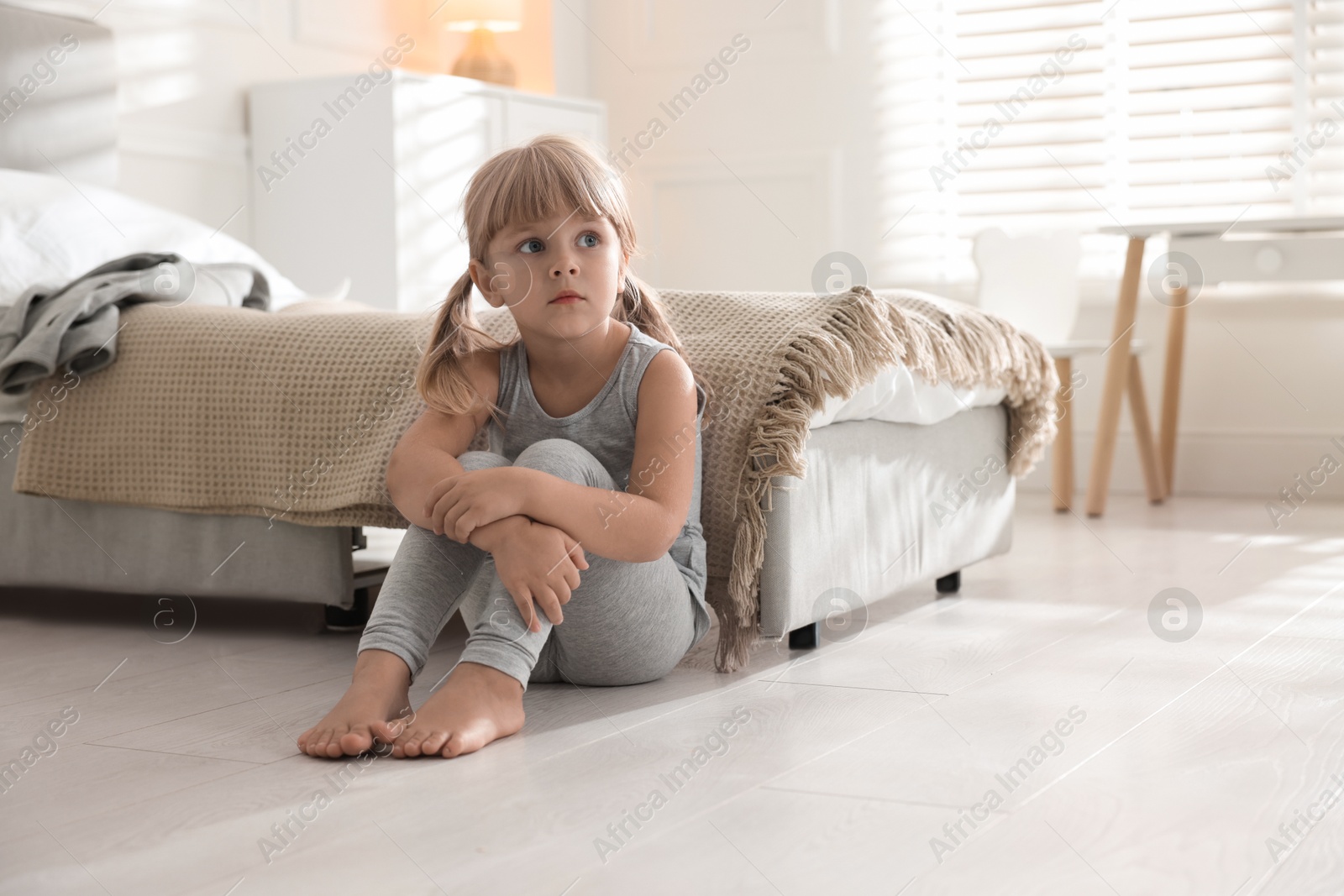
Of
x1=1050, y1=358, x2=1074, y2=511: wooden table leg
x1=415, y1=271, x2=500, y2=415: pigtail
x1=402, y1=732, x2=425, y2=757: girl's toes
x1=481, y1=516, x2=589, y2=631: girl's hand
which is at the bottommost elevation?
x1=1050, y1=358, x2=1074, y2=511: wooden table leg

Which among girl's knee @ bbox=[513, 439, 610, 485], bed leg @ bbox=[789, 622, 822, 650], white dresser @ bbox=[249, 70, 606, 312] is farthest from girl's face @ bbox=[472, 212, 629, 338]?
white dresser @ bbox=[249, 70, 606, 312]

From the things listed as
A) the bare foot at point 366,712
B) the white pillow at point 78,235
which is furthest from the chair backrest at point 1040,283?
the bare foot at point 366,712

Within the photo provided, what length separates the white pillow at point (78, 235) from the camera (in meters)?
2.04

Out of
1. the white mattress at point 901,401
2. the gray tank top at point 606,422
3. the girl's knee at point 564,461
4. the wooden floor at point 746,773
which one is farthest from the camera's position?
the white mattress at point 901,401

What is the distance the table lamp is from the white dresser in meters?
0.30

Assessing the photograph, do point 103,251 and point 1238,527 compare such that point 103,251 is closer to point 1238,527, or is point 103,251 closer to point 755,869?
point 755,869

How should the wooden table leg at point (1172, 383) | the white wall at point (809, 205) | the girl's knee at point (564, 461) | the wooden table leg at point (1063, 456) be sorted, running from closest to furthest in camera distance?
the girl's knee at point (564, 461), the wooden table leg at point (1063, 456), the wooden table leg at point (1172, 383), the white wall at point (809, 205)

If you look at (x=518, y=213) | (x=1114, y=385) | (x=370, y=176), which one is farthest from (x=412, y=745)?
(x=1114, y=385)

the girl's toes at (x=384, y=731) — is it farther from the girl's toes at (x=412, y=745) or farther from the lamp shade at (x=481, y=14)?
the lamp shade at (x=481, y=14)

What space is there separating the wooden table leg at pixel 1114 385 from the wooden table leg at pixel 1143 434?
0.67 feet

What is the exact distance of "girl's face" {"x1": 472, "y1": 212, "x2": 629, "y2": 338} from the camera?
128cm

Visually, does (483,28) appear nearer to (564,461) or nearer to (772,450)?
(772,450)

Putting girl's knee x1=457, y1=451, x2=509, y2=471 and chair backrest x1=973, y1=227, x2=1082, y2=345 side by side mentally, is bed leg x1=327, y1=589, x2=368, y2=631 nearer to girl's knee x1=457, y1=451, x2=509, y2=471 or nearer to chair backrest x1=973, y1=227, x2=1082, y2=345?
girl's knee x1=457, y1=451, x2=509, y2=471

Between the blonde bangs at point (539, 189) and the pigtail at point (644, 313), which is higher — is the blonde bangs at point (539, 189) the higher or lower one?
the higher one
